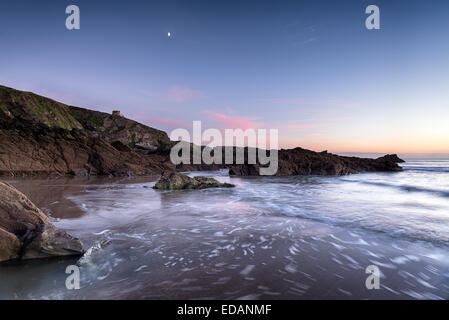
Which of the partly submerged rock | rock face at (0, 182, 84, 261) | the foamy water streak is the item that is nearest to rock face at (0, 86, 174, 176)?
the foamy water streak

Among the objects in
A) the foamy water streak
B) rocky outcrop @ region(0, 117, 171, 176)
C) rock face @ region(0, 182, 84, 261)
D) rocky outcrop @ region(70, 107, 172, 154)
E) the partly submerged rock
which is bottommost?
the foamy water streak

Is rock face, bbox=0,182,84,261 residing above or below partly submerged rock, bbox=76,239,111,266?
above

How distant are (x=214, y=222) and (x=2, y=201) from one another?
4.23m

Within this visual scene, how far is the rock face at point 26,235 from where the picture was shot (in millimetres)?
3293

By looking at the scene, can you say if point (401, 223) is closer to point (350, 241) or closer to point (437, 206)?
point (350, 241)

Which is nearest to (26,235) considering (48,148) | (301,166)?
(48,148)

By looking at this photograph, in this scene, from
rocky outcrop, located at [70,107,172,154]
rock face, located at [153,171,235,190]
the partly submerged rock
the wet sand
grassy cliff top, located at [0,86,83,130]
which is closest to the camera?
the wet sand

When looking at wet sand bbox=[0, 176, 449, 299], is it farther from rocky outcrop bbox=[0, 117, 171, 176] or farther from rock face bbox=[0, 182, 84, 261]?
rocky outcrop bbox=[0, 117, 171, 176]

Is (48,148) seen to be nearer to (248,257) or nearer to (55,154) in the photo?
(55,154)

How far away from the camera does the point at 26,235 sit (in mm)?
3455

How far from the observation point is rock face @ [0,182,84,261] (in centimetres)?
329

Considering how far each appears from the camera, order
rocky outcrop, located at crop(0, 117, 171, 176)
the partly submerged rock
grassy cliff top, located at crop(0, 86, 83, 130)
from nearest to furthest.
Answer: the partly submerged rock → rocky outcrop, located at crop(0, 117, 171, 176) → grassy cliff top, located at crop(0, 86, 83, 130)

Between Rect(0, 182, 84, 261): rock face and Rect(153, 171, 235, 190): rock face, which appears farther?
Rect(153, 171, 235, 190): rock face

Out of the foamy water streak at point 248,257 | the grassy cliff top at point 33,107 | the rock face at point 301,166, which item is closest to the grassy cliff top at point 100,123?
the grassy cliff top at point 33,107
